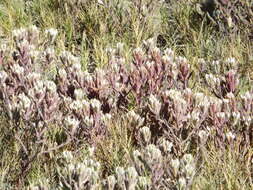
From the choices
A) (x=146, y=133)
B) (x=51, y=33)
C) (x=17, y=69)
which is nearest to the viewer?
(x=146, y=133)

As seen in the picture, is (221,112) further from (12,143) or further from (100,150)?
(12,143)

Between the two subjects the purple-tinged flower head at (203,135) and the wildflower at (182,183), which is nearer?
the wildflower at (182,183)

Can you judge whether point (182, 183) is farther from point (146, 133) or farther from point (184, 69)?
point (184, 69)

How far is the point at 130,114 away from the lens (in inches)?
169

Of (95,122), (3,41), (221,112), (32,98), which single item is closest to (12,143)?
(32,98)

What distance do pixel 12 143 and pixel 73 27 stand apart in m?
2.88

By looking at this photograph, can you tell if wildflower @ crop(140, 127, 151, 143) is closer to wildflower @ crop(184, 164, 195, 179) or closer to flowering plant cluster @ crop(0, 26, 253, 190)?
flowering plant cluster @ crop(0, 26, 253, 190)

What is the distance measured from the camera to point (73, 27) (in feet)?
22.4

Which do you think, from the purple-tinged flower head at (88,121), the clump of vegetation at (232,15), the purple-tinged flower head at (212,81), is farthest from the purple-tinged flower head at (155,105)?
the clump of vegetation at (232,15)

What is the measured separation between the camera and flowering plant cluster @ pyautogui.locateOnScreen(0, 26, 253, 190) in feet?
11.2

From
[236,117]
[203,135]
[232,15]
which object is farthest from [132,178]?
[232,15]

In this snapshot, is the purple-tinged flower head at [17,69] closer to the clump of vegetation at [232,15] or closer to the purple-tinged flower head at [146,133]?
the purple-tinged flower head at [146,133]

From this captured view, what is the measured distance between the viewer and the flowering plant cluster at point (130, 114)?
3.41 metres

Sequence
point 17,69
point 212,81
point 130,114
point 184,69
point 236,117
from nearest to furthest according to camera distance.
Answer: point 236,117
point 130,114
point 17,69
point 212,81
point 184,69
